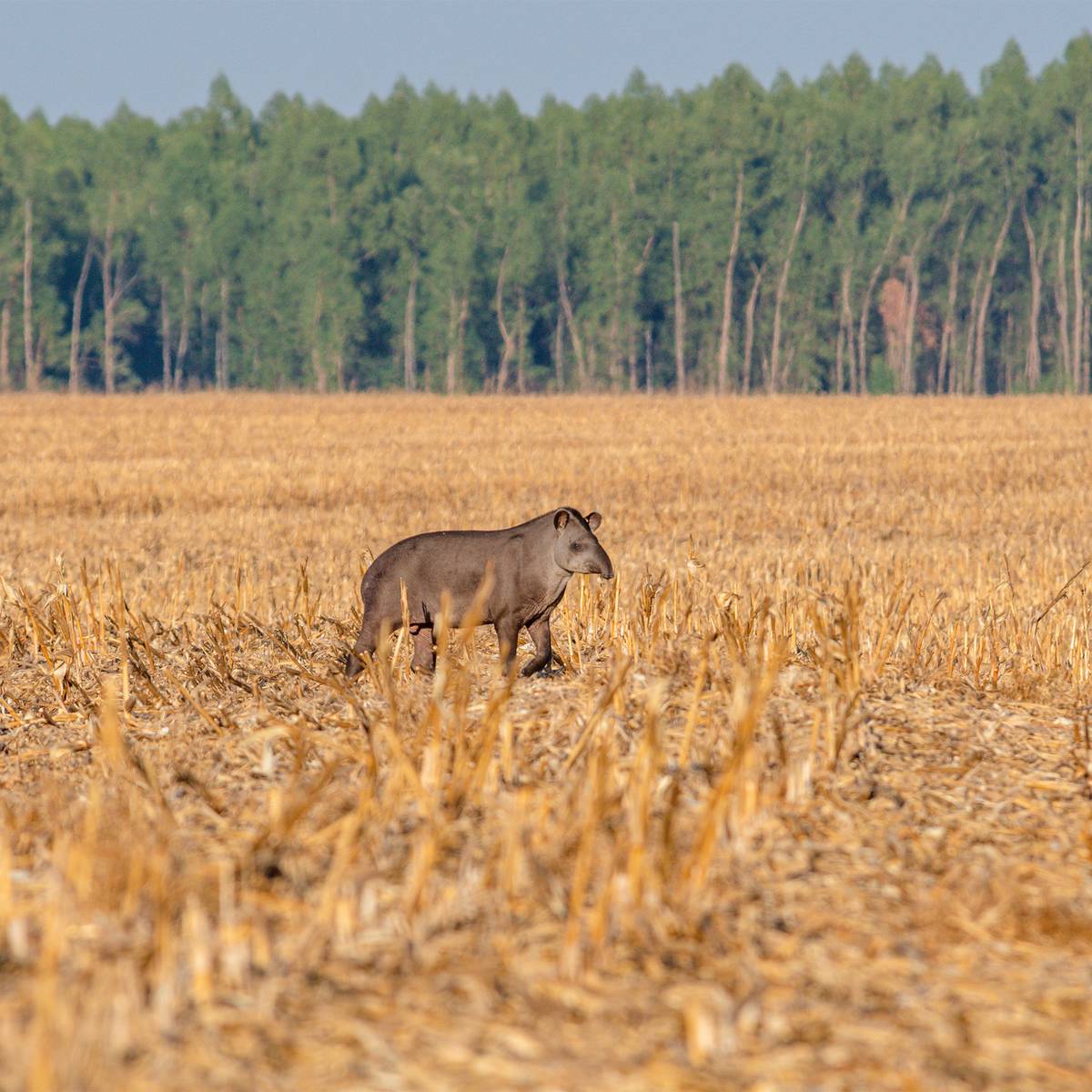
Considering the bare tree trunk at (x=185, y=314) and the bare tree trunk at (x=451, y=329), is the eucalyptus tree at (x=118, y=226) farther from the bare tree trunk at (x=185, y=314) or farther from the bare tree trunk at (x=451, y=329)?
the bare tree trunk at (x=451, y=329)

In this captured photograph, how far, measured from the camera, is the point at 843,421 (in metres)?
40.1

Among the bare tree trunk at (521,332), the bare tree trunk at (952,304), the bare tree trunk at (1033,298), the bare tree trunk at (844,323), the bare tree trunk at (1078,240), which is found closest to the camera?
the bare tree trunk at (1078,240)

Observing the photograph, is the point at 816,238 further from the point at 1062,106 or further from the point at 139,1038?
the point at 139,1038

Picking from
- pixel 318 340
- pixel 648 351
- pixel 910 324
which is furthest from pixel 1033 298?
pixel 318 340

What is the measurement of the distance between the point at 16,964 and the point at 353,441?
97.9 feet

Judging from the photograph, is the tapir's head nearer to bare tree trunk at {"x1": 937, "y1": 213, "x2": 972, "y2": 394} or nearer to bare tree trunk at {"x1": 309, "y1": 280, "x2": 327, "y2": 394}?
bare tree trunk at {"x1": 309, "y1": 280, "x2": 327, "y2": 394}

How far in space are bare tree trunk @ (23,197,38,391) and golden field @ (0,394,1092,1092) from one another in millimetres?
65491

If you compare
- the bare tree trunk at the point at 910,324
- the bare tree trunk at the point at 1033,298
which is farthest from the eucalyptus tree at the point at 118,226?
the bare tree trunk at the point at 1033,298

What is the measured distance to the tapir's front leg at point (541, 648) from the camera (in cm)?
709

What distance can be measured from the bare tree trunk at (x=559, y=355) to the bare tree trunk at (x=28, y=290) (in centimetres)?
2588

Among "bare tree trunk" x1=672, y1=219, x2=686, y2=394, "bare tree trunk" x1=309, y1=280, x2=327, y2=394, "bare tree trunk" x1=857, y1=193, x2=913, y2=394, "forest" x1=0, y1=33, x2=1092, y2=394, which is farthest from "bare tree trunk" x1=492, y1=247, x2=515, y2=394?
"bare tree trunk" x1=857, y1=193, x2=913, y2=394

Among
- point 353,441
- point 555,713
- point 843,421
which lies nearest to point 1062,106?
point 843,421

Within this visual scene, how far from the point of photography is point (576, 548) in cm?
711

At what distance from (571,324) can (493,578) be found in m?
73.1
